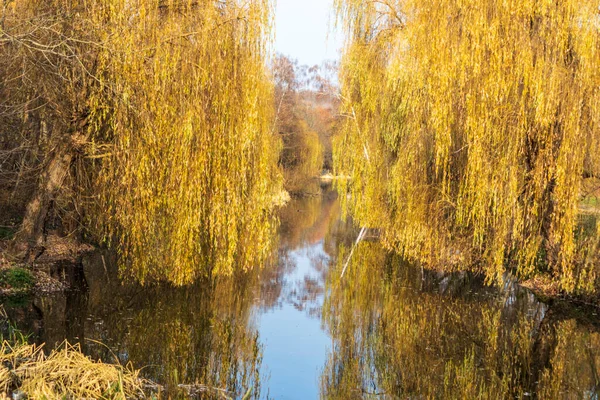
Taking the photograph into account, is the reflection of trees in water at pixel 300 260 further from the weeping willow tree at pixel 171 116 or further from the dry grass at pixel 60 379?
the dry grass at pixel 60 379

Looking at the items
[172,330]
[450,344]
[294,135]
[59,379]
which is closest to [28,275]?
[172,330]

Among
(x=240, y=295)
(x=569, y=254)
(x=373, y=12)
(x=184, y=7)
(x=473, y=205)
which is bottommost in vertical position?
(x=240, y=295)

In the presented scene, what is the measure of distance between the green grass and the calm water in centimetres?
Result: 46

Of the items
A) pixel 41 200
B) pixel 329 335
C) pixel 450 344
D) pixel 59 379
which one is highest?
pixel 41 200

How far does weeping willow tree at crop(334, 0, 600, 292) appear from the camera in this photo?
8297 mm

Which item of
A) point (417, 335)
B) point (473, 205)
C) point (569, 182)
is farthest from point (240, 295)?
point (569, 182)

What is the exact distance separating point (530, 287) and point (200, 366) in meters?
6.18

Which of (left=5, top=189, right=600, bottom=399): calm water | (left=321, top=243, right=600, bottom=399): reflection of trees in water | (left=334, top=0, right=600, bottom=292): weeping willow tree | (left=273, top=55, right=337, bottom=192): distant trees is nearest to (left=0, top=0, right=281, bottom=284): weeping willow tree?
(left=5, top=189, right=600, bottom=399): calm water

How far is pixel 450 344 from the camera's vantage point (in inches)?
296

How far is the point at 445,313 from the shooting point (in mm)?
9094

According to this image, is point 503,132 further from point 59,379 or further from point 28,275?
point 28,275

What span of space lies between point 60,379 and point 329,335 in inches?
161

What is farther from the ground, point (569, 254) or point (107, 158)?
point (107, 158)

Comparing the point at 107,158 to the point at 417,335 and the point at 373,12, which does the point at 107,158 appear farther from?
the point at 373,12
